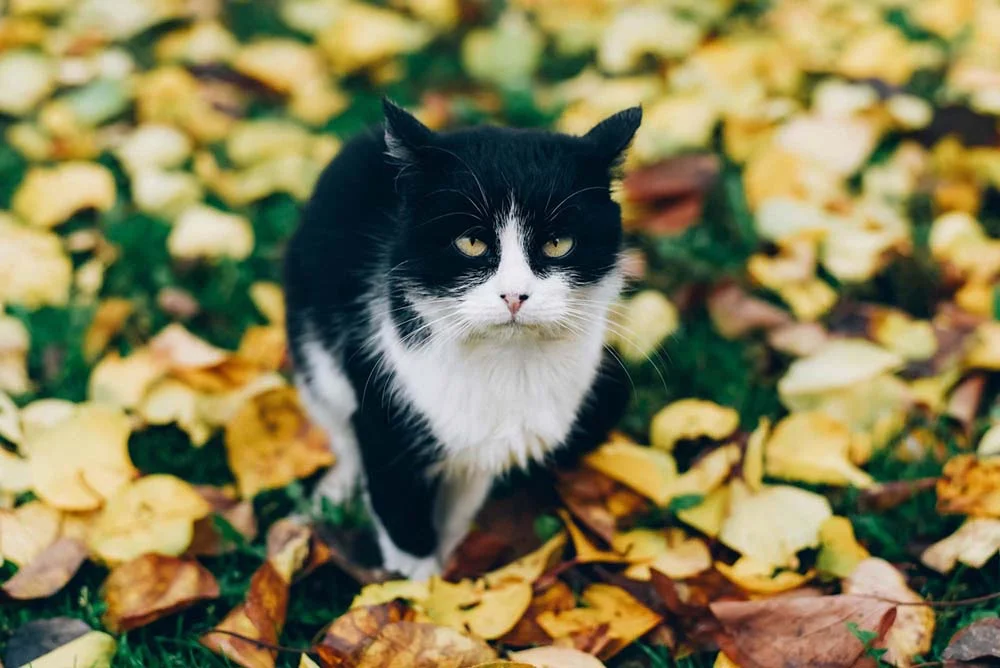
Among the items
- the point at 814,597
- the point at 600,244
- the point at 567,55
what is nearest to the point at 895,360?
the point at 814,597

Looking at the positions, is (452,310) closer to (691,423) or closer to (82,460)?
(691,423)

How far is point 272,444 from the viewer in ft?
5.83

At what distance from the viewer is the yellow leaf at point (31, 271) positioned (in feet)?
6.81

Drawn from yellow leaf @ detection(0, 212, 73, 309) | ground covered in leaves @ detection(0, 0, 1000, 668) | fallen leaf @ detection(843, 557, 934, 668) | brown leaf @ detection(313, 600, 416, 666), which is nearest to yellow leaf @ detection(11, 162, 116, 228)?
ground covered in leaves @ detection(0, 0, 1000, 668)

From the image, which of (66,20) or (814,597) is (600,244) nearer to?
(814,597)

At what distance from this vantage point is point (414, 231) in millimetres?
1419

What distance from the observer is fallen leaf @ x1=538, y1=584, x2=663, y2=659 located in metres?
1.46

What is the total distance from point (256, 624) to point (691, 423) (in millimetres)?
811

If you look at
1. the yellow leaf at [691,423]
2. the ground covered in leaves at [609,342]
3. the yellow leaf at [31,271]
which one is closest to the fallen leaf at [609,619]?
the ground covered in leaves at [609,342]

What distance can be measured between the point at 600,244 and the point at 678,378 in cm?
61

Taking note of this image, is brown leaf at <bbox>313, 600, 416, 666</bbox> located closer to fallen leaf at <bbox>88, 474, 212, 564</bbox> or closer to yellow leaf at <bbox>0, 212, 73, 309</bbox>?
fallen leaf at <bbox>88, 474, 212, 564</bbox>

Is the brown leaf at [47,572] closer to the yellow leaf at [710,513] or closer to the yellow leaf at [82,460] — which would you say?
the yellow leaf at [82,460]

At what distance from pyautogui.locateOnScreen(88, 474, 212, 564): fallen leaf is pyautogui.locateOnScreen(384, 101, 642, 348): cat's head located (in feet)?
1.63

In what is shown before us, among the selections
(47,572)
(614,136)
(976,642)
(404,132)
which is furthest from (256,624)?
(976,642)
